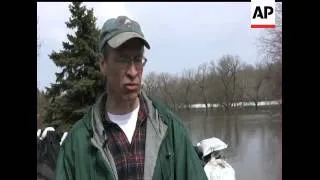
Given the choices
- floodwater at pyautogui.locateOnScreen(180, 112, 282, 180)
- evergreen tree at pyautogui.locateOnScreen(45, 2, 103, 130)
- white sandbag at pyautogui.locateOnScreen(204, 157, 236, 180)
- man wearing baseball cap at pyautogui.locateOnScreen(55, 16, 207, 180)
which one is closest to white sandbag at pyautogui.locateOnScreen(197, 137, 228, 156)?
white sandbag at pyautogui.locateOnScreen(204, 157, 236, 180)

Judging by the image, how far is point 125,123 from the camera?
2.22 metres

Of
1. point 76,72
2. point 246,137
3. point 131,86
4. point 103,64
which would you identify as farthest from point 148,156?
point 246,137

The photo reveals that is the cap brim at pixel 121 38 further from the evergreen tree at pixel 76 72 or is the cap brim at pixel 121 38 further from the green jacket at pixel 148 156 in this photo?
the evergreen tree at pixel 76 72

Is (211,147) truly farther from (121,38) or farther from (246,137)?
(246,137)

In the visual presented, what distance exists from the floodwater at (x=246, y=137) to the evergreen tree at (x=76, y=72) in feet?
13.4

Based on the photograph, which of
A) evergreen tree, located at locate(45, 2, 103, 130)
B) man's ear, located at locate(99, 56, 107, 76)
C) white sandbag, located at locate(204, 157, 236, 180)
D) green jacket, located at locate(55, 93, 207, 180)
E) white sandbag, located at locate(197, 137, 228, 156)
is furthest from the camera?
evergreen tree, located at locate(45, 2, 103, 130)

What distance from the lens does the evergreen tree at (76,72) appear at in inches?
654

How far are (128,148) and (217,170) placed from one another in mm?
3577

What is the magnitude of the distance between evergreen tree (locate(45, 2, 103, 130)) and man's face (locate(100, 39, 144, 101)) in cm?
1436

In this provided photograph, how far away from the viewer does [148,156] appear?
6.96 ft

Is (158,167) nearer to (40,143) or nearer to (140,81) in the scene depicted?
(140,81)

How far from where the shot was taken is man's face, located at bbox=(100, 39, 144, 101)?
2109 millimetres

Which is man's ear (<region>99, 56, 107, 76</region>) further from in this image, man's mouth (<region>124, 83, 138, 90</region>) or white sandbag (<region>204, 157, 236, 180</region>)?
white sandbag (<region>204, 157, 236, 180</region>)
